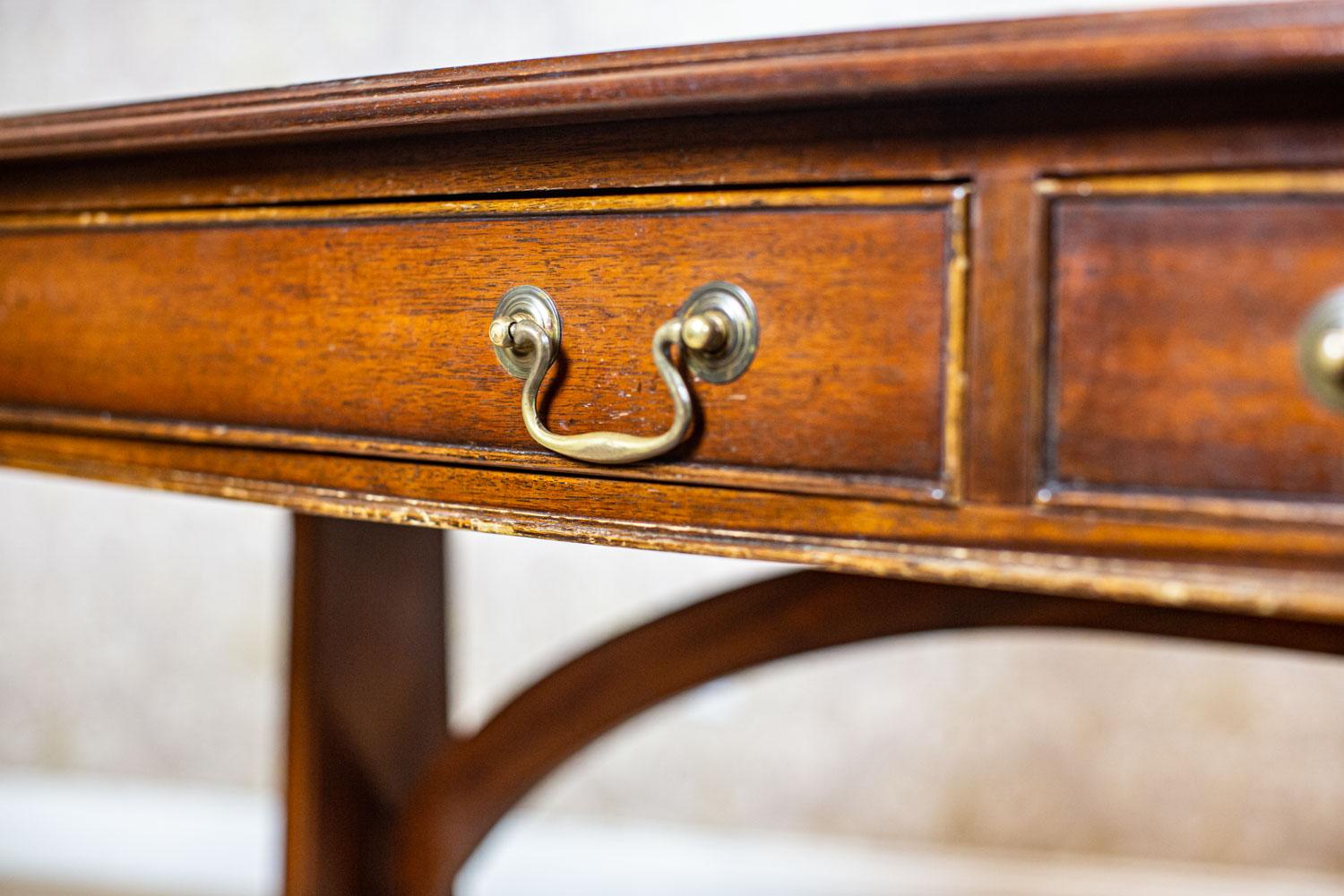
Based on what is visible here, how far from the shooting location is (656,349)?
0.95 feet

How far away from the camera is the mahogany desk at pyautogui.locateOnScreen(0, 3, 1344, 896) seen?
0.24m

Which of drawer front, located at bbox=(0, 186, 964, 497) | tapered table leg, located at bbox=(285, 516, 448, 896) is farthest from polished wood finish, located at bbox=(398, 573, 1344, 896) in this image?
drawer front, located at bbox=(0, 186, 964, 497)

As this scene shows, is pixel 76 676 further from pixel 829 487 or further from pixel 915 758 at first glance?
pixel 829 487

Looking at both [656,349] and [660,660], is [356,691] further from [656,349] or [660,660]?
[656,349]

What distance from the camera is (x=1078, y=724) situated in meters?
0.90

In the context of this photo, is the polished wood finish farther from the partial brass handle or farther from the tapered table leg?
the partial brass handle

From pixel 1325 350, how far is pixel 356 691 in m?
0.49

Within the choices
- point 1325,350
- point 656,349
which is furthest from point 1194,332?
point 656,349

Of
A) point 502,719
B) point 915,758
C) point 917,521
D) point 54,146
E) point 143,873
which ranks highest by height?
point 54,146

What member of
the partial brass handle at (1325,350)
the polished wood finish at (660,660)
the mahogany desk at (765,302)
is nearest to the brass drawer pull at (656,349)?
the mahogany desk at (765,302)

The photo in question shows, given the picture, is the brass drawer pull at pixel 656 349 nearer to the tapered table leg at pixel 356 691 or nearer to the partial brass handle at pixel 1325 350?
the partial brass handle at pixel 1325 350

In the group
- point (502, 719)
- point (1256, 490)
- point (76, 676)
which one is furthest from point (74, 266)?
point (76, 676)

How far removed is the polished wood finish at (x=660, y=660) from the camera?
509mm

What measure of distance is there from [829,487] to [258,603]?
3.17 ft
